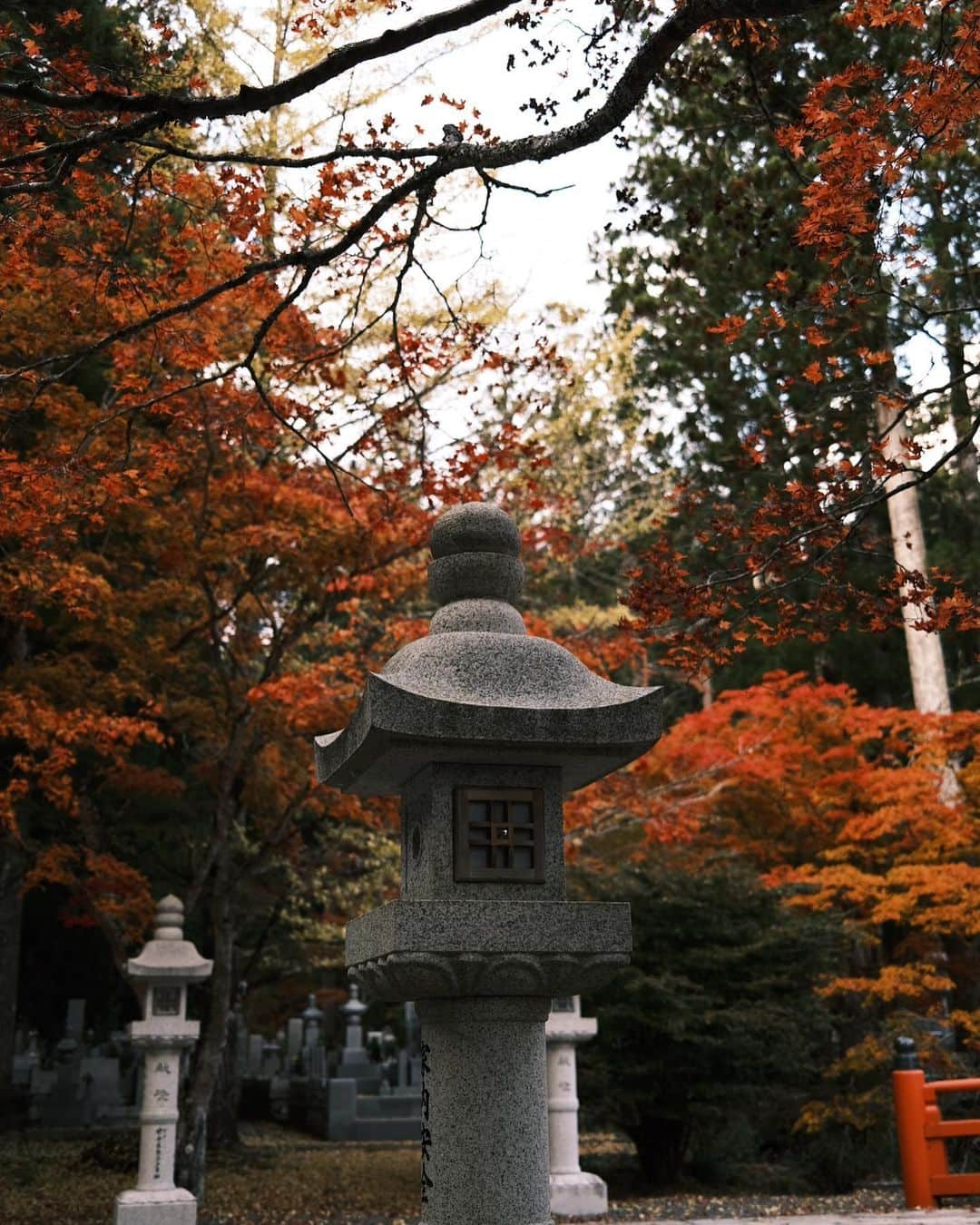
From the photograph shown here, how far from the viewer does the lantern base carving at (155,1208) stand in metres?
10.4

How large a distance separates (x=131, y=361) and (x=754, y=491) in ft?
33.3

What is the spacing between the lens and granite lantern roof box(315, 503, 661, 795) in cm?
512

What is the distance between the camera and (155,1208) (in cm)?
1047

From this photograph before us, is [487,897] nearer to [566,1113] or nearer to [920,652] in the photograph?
[566,1113]

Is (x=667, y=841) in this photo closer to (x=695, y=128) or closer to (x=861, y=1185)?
(x=861, y=1185)

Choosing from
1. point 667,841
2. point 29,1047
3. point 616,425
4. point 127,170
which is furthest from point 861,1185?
point 29,1047

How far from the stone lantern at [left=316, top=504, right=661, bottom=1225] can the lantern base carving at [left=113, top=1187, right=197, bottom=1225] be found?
6.38m

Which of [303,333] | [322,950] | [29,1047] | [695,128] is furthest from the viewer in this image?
[29,1047]

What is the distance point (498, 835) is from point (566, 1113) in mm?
7286

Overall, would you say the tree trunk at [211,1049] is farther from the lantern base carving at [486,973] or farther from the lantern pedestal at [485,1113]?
the lantern base carving at [486,973]

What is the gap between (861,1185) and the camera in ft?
44.8

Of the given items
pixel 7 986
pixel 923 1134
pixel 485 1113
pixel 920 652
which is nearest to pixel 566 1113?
pixel 923 1134

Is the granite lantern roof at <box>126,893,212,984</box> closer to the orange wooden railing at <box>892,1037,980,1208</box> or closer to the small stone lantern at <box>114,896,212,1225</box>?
the small stone lantern at <box>114,896,212,1225</box>

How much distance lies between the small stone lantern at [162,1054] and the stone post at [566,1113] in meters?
3.32
